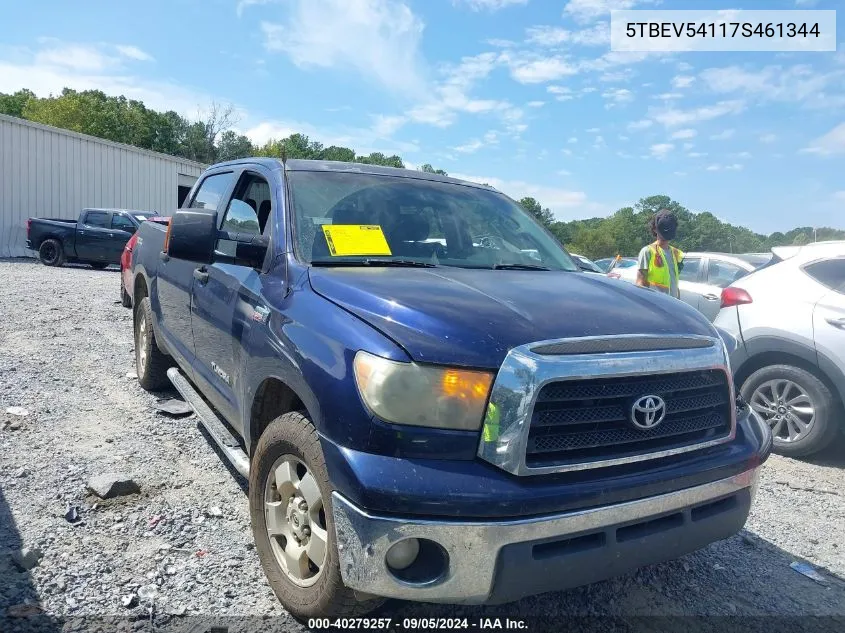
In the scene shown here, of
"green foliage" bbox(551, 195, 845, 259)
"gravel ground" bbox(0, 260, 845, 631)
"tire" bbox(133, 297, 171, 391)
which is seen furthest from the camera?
"green foliage" bbox(551, 195, 845, 259)

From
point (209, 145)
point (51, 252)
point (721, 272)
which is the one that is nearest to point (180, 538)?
point (721, 272)

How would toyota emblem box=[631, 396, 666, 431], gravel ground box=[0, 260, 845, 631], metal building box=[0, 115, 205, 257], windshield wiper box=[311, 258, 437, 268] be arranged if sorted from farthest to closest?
metal building box=[0, 115, 205, 257]
windshield wiper box=[311, 258, 437, 268]
gravel ground box=[0, 260, 845, 631]
toyota emblem box=[631, 396, 666, 431]

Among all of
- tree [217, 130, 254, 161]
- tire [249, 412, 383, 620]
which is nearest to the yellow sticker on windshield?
tire [249, 412, 383, 620]

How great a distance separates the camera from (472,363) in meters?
1.95

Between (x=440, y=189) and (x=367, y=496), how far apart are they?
86.4 inches

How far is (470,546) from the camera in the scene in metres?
1.85

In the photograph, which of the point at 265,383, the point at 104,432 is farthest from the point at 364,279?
the point at 104,432

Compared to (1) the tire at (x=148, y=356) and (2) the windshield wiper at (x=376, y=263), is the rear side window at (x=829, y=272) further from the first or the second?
(1) the tire at (x=148, y=356)

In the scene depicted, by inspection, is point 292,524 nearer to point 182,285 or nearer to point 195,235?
point 195,235

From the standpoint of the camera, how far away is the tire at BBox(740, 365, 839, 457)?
4.57 meters

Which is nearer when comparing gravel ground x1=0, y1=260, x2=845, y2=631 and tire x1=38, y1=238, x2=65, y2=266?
gravel ground x1=0, y1=260, x2=845, y2=631

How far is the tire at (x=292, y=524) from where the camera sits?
80.4 inches

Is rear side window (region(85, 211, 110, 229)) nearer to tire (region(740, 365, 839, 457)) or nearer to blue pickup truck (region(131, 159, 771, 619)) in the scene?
blue pickup truck (region(131, 159, 771, 619))

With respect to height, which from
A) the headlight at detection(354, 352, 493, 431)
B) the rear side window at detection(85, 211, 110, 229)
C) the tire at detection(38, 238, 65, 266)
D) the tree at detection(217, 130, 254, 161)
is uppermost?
the tree at detection(217, 130, 254, 161)
